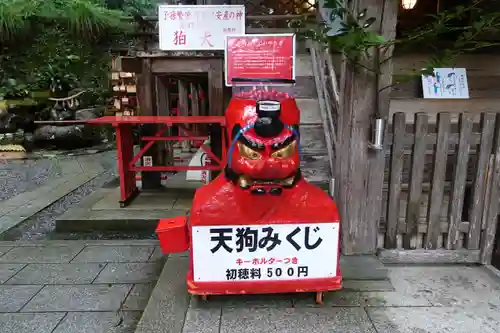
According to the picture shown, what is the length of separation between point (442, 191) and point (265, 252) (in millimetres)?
1784

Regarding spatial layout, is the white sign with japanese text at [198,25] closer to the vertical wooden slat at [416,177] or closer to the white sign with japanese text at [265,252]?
the vertical wooden slat at [416,177]

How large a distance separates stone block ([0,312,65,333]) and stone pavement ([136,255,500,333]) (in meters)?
0.82

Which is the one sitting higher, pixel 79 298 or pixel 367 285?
pixel 367 285

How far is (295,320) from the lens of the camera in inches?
107

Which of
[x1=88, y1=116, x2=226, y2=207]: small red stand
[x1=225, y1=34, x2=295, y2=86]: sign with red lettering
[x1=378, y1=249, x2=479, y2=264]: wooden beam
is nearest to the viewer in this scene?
[x1=378, y1=249, x2=479, y2=264]: wooden beam

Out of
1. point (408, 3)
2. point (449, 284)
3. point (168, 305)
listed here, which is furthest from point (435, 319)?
point (408, 3)

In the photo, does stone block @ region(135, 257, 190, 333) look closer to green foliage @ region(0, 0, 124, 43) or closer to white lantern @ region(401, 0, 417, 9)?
white lantern @ region(401, 0, 417, 9)

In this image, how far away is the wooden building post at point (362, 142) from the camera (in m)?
3.14

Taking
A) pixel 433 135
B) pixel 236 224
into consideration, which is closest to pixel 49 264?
pixel 236 224

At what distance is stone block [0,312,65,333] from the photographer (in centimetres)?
292

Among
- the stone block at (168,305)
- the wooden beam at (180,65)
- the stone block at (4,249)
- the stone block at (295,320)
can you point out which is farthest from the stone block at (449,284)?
the wooden beam at (180,65)

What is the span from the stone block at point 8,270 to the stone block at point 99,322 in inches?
44.2

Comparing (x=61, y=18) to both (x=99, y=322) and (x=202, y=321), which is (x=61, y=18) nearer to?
(x=99, y=322)

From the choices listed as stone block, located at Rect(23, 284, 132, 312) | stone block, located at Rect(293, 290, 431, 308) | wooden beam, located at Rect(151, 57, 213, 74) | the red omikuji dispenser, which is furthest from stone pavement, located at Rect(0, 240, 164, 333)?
wooden beam, located at Rect(151, 57, 213, 74)
